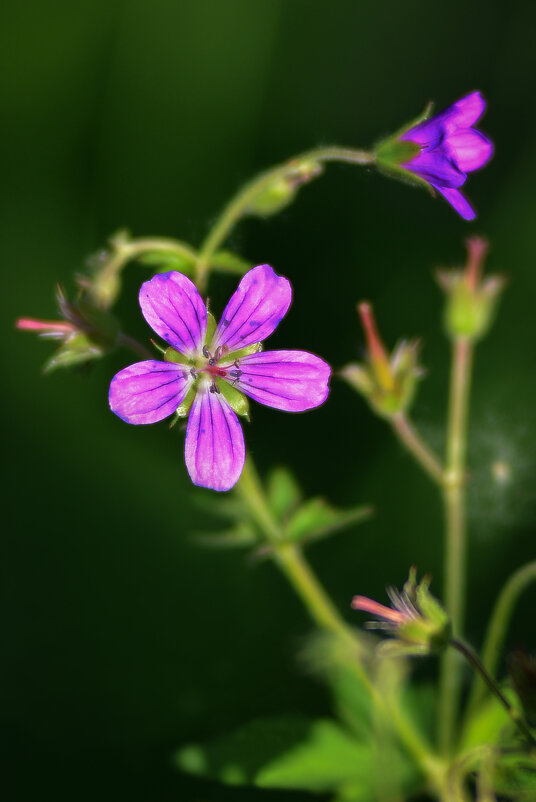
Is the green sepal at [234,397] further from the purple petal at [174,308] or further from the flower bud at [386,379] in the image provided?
the flower bud at [386,379]

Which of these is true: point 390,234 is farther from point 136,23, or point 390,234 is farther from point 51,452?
point 51,452

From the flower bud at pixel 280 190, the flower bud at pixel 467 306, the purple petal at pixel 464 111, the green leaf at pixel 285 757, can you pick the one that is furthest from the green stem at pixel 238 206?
the green leaf at pixel 285 757

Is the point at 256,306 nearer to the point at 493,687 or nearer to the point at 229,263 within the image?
the point at 229,263

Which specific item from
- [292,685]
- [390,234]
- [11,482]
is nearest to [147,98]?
[390,234]

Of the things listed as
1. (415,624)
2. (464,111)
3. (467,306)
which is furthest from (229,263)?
(415,624)

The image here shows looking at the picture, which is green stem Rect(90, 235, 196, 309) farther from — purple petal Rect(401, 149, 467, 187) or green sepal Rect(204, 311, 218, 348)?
purple petal Rect(401, 149, 467, 187)

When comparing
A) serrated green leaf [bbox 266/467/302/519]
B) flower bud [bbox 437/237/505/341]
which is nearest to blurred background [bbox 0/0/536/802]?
serrated green leaf [bbox 266/467/302/519]

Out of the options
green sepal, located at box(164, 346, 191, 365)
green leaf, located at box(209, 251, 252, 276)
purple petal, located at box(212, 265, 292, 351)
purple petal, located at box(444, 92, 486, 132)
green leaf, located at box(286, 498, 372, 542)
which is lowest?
green leaf, located at box(286, 498, 372, 542)
